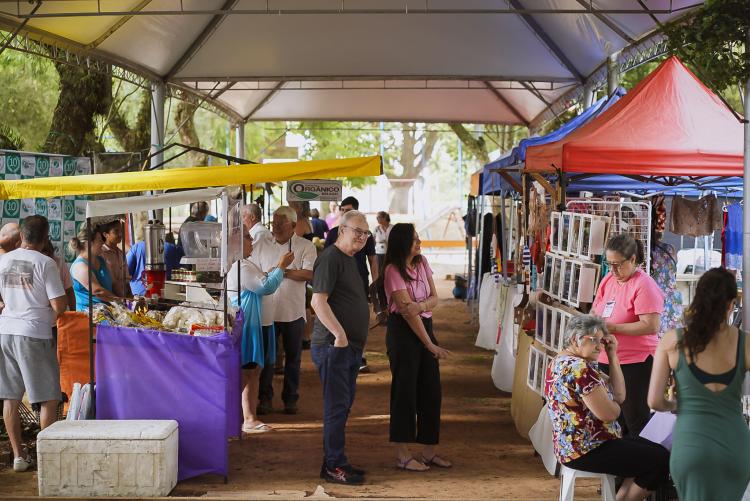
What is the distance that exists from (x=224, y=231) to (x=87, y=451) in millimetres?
1522

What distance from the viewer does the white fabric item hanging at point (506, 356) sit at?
9117 mm

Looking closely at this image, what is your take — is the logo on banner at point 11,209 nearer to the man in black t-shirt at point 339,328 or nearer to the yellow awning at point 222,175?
the yellow awning at point 222,175

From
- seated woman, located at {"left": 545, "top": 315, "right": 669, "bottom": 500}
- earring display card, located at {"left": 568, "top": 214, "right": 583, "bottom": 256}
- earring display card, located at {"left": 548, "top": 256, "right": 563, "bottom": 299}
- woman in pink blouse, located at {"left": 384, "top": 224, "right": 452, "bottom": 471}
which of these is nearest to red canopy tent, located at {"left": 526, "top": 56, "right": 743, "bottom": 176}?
earring display card, located at {"left": 568, "top": 214, "right": 583, "bottom": 256}

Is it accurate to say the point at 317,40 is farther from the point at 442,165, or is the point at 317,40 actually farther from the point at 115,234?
the point at 442,165

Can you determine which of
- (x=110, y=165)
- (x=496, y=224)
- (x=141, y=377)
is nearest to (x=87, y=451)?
(x=141, y=377)

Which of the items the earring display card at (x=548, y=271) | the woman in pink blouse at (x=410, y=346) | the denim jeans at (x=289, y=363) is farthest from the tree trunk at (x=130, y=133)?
the woman in pink blouse at (x=410, y=346)

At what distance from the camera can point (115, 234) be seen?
Answer: 308 inches

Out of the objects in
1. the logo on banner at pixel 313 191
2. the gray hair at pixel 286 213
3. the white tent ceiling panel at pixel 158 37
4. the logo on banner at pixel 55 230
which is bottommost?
the logo on banner at pixel 55 230

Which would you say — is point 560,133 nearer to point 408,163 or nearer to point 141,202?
point 141,202

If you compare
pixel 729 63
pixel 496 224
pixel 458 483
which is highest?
pixel 729 63

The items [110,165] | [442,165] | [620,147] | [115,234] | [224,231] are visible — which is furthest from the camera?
[442,165]

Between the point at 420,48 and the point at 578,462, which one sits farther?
the point at 420,48

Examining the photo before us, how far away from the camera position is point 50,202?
9016 millimetres

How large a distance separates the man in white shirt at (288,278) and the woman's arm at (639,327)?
2.80m
